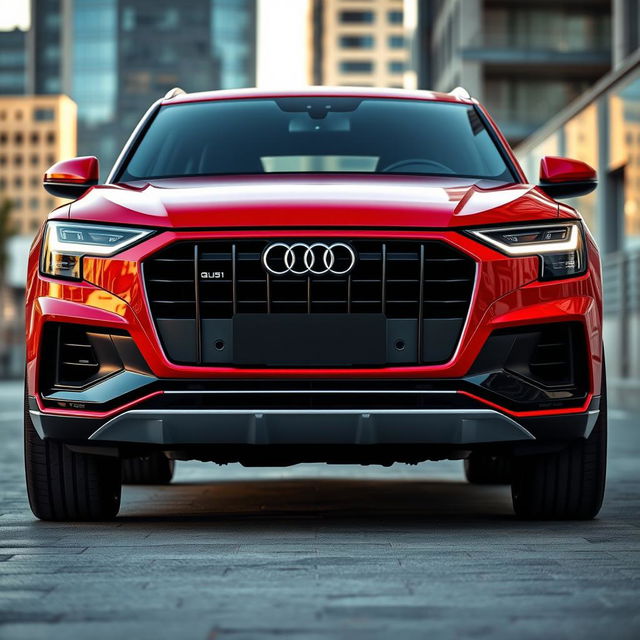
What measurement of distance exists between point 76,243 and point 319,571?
73.4 inches

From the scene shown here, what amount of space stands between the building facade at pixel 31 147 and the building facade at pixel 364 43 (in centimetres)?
3134

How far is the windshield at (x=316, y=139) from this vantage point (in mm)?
6938

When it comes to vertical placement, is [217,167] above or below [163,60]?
below

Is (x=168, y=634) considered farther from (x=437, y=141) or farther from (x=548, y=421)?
(x=437, y=141)

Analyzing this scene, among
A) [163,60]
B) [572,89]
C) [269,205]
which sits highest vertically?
[163,60]

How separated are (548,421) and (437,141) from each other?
189cm

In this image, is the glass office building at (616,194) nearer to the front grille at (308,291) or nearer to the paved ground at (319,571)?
the paved ground at (319,571)

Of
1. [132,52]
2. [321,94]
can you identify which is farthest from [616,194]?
[132,52]

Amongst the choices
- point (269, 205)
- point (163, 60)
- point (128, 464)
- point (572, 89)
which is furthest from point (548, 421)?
point (163, 60)

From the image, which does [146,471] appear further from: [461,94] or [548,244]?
[548,244]

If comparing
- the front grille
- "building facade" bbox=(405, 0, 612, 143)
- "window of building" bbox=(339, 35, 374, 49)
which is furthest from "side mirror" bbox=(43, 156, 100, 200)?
"window of building" bbox=(339, 35, 374, 49)

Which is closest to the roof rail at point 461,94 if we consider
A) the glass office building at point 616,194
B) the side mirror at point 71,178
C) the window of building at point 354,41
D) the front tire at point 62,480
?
the side mirror at point 71,178

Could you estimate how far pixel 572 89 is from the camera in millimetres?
57125

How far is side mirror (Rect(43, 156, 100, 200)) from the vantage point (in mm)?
6504
